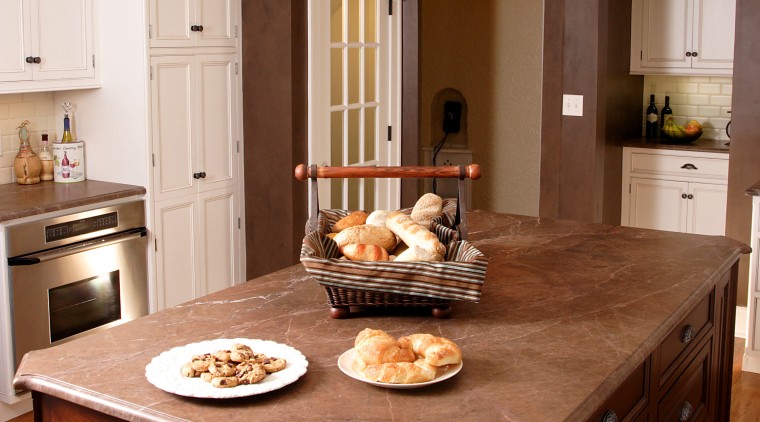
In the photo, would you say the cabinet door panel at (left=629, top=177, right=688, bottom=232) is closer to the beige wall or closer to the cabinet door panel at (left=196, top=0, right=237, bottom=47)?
the beige wall

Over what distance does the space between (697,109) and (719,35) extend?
0.66 meters

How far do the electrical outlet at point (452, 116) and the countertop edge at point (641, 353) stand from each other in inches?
188

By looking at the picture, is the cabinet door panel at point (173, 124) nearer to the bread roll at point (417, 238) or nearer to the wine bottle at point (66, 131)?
the wine bottle at point (66, 131)

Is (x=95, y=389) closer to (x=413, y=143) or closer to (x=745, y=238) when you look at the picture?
(x=413, y=143)

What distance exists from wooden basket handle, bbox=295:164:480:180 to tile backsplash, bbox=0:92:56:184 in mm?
2601

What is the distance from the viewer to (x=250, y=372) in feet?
5.83

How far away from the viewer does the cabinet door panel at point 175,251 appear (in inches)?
180

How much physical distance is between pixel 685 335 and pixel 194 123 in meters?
2.89

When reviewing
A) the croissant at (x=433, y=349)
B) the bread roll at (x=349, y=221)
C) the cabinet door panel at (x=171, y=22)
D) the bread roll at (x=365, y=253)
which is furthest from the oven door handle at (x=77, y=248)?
the croissant at (x=433, y=349)

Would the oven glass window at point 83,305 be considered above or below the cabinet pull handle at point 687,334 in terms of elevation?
below

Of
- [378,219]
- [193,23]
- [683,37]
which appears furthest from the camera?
[683,37]

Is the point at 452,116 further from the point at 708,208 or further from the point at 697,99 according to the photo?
the point at 708,208

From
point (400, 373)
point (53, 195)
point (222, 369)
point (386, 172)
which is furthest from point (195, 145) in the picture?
point (400, 373)

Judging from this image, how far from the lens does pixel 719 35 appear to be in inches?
224
